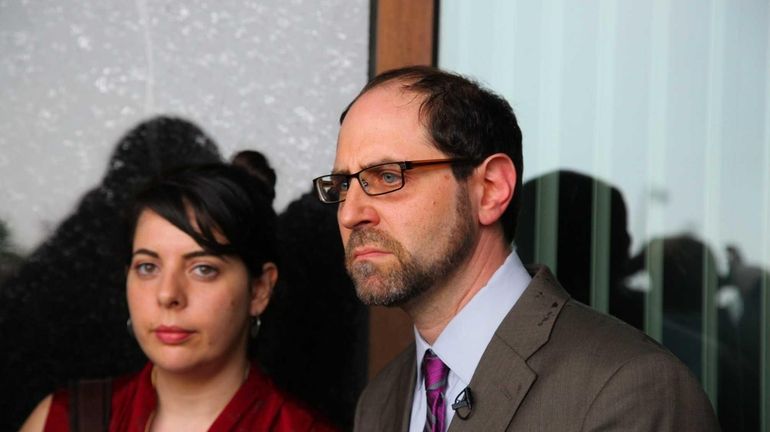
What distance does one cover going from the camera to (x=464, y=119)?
82.1 inches

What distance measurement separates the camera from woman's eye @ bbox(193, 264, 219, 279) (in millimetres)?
2545

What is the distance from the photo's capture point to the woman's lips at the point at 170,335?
8.18 feet

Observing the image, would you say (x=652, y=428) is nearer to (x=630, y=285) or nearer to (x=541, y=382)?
(x=541, y=382)

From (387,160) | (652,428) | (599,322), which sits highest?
(387,160)

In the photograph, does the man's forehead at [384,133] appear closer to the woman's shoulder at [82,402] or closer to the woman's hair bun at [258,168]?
the woman's hair bun at [258,168]

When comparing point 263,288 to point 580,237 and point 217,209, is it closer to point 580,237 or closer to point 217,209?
point 217,209

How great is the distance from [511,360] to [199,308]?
2.81ft

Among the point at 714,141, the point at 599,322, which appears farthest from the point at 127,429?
the point at 714,141

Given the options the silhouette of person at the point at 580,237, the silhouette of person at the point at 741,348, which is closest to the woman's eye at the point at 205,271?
the silhouette of person at the point at 580,237

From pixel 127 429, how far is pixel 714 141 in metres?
1.58

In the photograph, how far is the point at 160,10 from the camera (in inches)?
124

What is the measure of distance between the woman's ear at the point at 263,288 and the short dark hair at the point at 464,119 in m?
0.67

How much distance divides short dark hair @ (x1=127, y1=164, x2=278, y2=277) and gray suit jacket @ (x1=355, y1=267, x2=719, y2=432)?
2.62ft

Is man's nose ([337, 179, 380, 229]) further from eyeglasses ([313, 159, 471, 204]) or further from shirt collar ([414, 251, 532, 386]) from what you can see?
shirt collar ([414, 251, 532, 386])
